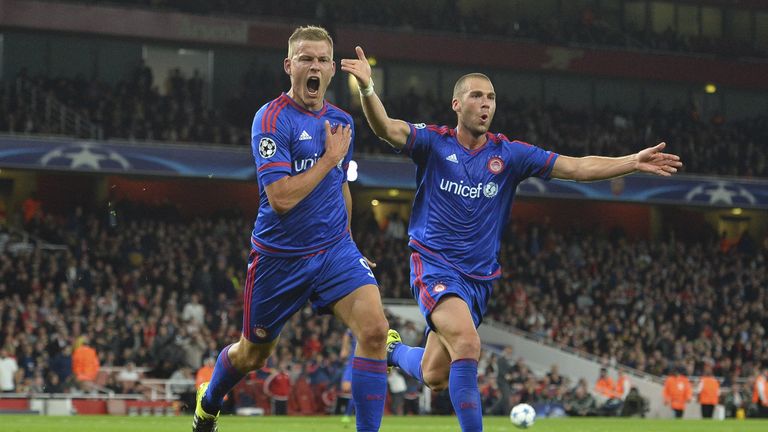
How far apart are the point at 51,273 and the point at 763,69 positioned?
91.8 ft

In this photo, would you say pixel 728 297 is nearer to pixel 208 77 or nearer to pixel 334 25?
pixel 334 25

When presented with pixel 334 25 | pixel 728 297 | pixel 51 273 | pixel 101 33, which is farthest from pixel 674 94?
pixel 51 273

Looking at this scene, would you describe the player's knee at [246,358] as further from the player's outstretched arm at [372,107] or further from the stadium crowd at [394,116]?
the stadium crowd at [394,116]

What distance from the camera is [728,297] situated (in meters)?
37.9

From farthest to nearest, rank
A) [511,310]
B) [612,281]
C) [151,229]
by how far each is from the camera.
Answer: [612,281] → [511,310] → [151,229]

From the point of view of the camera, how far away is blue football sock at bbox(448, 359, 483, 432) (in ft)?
27.5

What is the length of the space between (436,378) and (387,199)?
1281 inches

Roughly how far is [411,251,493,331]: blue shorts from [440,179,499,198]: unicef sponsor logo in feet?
1.78

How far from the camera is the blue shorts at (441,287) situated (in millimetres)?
9242

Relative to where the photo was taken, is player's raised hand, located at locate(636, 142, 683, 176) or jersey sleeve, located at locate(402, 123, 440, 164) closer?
player's raised hand, located at locate(636, 142, 683, 176)

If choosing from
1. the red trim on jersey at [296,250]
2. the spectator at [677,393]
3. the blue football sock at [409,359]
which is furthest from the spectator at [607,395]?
the red trim on jersey at [296,250]

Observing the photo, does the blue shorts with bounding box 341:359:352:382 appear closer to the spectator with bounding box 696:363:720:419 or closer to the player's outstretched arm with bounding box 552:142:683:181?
the spectator with bounding box 696:363:720:419

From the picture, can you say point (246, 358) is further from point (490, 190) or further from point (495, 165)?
point (495, 165)

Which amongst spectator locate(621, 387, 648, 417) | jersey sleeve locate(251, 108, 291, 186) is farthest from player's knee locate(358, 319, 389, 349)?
spectator locate(621, 387, 648, 417)
